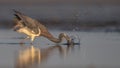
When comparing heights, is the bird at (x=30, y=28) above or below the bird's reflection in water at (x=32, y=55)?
above

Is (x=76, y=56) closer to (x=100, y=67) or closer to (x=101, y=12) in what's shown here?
(x=100, y=67)

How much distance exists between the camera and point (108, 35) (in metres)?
15.4

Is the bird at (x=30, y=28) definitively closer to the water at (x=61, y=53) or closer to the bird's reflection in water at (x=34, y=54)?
the water at (x=61, y=53)

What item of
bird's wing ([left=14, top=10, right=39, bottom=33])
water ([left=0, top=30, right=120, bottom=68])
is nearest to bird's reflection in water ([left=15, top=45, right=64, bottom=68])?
water ([left=0, top=30, right=120, bottom=68])

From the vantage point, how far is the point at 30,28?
14.4 meters

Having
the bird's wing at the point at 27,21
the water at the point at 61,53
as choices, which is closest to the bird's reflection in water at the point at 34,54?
the water at the point at 61,53

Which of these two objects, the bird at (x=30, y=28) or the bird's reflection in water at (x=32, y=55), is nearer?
the bird's reflection in water at (x=32, y=55)

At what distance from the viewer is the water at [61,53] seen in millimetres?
10680

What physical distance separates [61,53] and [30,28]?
2423mm

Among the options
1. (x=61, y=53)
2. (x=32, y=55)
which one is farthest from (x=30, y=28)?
(x=32, y=55)

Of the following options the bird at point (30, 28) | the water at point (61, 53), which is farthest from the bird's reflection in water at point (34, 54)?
the bird at point (30, 28)

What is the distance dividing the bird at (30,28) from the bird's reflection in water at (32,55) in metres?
0.68

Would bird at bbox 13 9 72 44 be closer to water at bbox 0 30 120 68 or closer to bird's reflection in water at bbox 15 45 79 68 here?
water at bbox 0 30 120 68

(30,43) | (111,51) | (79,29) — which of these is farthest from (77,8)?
(111,51)
